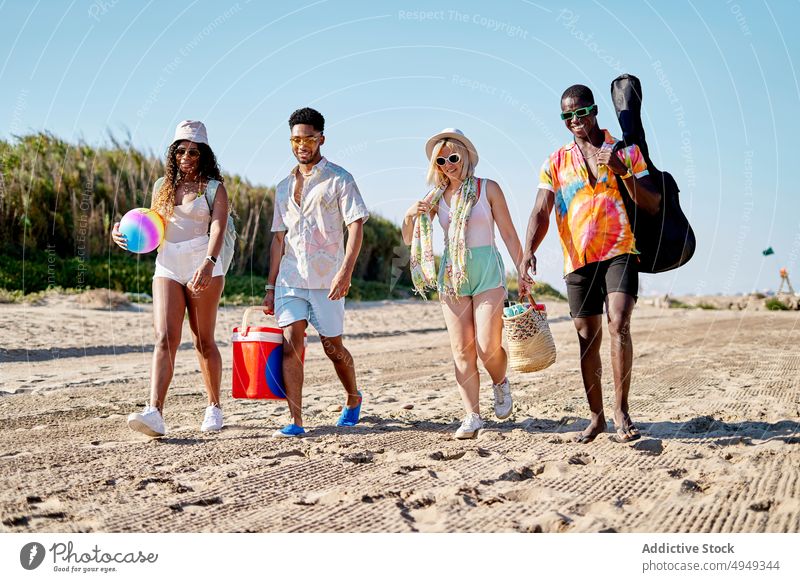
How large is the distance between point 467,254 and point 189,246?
1984mm

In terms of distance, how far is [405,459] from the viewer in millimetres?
5043

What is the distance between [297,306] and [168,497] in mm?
2014

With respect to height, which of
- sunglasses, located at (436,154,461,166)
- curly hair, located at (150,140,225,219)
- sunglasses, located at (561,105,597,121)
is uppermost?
sunglasses, located at (561,105,597,121)

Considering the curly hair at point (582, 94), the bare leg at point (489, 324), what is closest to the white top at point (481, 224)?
the bare leg at point (489, 324)

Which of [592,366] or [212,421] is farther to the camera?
[212,421]

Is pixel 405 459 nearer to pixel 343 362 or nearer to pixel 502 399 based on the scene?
pixel 502 399

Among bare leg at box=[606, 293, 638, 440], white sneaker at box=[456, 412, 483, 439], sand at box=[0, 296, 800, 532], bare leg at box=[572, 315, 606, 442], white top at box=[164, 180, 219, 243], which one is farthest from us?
white top at box=[164, 180, 219, 243]

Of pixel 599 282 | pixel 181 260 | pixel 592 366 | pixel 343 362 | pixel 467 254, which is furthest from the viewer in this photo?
pixel 343 362

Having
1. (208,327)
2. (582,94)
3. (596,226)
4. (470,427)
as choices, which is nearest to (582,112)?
(582,94)

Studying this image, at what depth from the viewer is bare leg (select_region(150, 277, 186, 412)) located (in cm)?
565

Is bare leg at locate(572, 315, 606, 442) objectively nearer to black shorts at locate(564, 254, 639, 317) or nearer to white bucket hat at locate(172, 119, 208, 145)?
black shorts at locate(564, 254, 639, 317)

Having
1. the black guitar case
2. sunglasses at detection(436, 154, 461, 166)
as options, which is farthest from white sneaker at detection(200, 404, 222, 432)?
the black guitar case

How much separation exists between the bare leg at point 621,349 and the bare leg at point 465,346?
0.98m

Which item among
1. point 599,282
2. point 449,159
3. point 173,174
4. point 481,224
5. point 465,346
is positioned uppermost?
point 449,159
